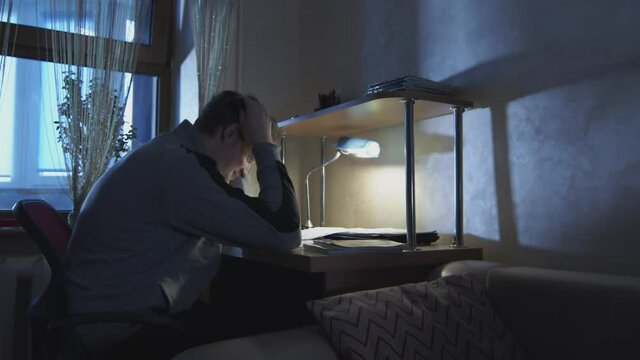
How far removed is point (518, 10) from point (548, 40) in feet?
0.57

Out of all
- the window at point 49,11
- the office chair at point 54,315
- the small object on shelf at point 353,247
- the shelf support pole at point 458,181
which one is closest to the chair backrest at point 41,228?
the office chair at point 54,315

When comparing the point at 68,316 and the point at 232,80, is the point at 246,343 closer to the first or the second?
the point at 68,316

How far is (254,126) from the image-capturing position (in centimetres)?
152

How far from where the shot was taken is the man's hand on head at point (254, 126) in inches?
59.6

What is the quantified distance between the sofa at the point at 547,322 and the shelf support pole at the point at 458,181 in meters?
0.39

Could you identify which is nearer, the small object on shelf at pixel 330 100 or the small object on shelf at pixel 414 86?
the small object on shelf at pixel 414 86

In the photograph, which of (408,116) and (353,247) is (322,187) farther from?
(353,247)

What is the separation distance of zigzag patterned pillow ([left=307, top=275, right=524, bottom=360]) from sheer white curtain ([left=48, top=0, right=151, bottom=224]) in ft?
5.84

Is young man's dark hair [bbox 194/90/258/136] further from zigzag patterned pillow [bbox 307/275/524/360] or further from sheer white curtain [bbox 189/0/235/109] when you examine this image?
sheer white curtain [bbox 189/0/235/109]

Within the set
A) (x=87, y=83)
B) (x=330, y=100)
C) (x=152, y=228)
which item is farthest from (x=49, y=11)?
(x=152, y=228)

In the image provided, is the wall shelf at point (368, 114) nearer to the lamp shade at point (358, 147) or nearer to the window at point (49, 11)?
the lamp shade at point (358, 147)

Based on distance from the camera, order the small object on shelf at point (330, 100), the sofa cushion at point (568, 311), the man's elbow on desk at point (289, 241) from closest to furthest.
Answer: the sofa cushion at point (568, 311) → the man's elbow on desk at point (289, 241) → the small object on shelf at point (330, 100)

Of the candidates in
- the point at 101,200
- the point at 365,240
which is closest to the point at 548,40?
the point at 365,240

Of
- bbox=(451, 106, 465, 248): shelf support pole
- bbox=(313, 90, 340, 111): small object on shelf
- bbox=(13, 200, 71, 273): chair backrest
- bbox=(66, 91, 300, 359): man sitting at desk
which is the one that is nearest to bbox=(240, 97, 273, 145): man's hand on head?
bbox=(66, 91, 300, 359): man sitting at desk
